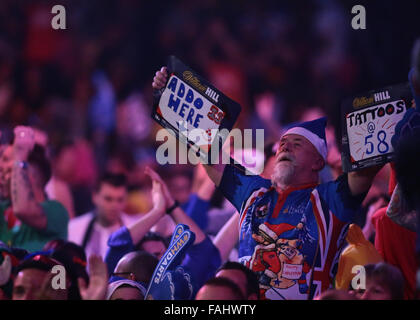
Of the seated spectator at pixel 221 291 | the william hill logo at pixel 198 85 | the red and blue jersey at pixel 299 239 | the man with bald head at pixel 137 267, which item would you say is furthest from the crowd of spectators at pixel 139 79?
the seated spectator at pixel 221 291

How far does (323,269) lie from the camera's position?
4.04 m

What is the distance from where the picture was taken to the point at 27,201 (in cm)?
539

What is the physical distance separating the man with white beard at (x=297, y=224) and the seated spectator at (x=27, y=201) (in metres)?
1.80

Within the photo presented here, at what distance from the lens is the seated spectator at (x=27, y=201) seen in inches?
214

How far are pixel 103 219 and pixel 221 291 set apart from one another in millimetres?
3036

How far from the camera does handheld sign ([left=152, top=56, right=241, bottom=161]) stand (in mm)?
4465

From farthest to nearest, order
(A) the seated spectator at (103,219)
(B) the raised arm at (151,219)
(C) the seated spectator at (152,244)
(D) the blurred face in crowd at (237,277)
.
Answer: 1. (A) the seated spectator at (103,219)
2. (C) the seated spectator at (152,244)
3. (B) the raised arm at (151,219)
4. (D) the blurred face in crowd at (237,277)

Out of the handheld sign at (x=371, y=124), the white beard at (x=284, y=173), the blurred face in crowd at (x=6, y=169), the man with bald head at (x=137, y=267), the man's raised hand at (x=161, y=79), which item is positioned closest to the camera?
the handheld sign at (x=371, y=124)

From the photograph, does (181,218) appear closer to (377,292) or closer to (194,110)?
(194,110)

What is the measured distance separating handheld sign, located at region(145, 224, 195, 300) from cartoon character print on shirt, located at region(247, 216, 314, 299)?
388mm

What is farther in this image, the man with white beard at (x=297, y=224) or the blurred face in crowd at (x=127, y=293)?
the blurred face in crowd at (x=127, y=293)

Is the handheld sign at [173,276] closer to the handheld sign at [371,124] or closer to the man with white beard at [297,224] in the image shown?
the man with white beard at [297,224]
